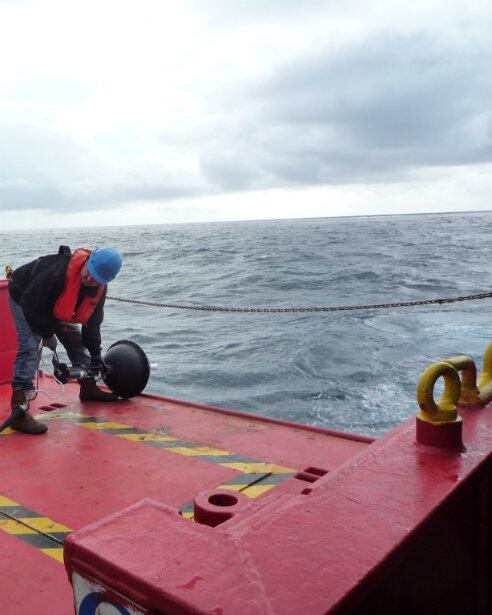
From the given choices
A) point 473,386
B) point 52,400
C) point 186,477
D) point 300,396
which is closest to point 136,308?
point 300,396

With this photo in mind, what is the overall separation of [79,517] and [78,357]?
206 cm

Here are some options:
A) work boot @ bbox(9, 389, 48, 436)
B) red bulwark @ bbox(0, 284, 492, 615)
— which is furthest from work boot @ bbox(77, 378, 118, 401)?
red bulwark @ bbox(0, 284, 492, 615)

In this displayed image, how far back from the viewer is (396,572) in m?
1.21

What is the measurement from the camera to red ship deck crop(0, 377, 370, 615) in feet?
8.63

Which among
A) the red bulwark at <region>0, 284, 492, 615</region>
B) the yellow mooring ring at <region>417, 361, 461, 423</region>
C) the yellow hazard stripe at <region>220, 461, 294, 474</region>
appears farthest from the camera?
the yellow hazard stripe at <region>220, 461, 294, 474</region>

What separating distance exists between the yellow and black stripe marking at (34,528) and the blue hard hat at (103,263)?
1654 mm

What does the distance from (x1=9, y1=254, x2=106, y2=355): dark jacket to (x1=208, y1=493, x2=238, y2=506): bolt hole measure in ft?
9.36

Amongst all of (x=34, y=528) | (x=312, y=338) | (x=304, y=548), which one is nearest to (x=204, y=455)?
(x=34, y=528)

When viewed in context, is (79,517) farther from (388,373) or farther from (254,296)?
(254,296)

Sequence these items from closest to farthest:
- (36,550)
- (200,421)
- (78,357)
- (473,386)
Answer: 1. (473,386)
2. (36,550)
3. (200,421)
4. (78,357)

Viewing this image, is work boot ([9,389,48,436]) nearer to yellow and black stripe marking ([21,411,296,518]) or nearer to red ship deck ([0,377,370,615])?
red ship deck ([0,377,370,615])

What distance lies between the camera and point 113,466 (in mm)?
3697

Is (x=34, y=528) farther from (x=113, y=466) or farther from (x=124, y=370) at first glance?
(x=124, y=370)

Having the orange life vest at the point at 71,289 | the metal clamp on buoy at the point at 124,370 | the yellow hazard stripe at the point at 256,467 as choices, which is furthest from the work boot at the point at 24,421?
the yellow hazard stripe at the point at 256,467
